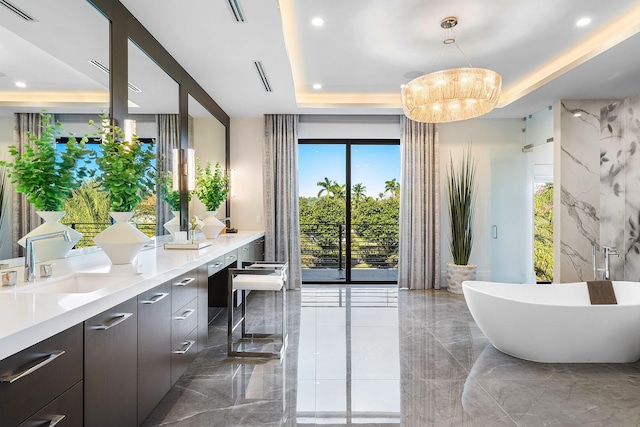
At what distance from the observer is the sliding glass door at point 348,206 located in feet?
19.0

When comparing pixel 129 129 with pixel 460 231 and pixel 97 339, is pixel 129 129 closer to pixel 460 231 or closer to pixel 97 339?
pixel 97 339

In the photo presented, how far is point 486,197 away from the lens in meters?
5.61

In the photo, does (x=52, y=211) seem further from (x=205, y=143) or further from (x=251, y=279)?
(x=205, y=143)

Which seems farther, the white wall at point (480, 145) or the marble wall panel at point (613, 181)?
the white wall at point (480, 145)

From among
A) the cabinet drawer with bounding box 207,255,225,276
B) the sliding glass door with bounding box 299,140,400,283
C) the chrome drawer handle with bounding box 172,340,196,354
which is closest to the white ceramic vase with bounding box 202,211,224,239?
the cabinet drawer with bounding box 207,255,225,276

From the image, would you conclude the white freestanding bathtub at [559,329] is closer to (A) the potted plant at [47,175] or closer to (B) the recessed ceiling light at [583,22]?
(B) the recessed ceiling light at [583,22]

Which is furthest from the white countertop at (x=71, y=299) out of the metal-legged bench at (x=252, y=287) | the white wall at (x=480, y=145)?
the white wall at (x=480, y=145)

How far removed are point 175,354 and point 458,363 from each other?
6.84 ft

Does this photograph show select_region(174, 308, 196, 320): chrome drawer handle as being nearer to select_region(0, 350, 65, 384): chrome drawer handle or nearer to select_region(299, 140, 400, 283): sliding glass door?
select_region(0, 350, 65, 384): chrome drawer handle

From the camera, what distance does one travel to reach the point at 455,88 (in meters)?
3.05

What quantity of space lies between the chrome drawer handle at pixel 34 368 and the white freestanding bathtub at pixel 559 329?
2.77 meters

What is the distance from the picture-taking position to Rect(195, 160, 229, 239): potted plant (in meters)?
3.99

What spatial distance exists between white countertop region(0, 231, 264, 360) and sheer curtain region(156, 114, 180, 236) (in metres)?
0.72

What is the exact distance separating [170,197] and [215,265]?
815 millimetres
